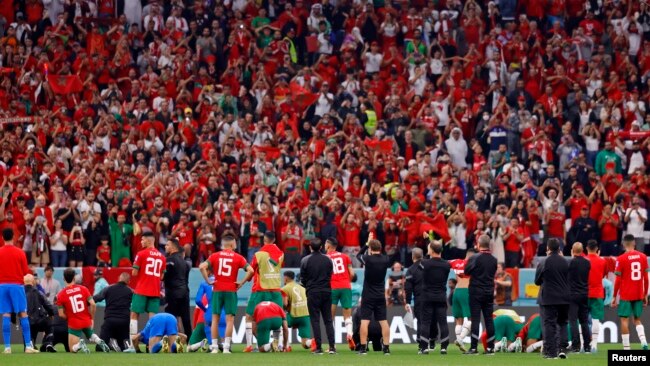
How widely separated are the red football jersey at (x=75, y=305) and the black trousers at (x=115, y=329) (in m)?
0.42

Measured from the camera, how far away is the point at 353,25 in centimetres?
4084

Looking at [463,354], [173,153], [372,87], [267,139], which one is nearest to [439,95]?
[372,87]

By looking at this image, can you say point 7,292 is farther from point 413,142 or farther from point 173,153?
point 413,142

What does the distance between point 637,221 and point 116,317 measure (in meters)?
13.7

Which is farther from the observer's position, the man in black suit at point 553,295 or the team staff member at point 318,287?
the team staff member at point 318,287

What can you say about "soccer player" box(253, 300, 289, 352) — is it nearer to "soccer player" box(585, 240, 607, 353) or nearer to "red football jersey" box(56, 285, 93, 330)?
"red football jersey" box(56, 285, 93, 330)

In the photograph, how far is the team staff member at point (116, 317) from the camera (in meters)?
25.7

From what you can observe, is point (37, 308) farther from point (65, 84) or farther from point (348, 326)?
point (65, 84)

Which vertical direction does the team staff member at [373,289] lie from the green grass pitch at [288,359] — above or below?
above

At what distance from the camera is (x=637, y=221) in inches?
1312

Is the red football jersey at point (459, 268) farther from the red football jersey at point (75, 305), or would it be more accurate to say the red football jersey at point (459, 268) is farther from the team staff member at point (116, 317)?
the red football jersey at point (75, 305)

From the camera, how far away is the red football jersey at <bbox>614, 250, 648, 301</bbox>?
25.1 m

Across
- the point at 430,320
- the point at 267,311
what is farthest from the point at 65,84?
the point at 430,320

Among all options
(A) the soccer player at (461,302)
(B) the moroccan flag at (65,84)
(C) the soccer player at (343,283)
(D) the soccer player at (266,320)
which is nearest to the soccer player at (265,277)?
(D) the soccer player at (266,320)
